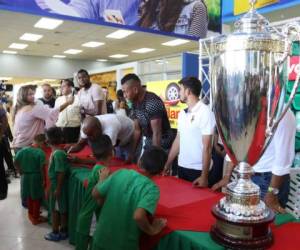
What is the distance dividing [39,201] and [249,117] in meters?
2.42

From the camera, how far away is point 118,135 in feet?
8.11

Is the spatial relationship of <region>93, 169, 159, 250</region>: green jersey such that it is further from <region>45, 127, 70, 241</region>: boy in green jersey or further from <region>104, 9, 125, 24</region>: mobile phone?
<region>104, 9, 125, 24</region>: mobile phone

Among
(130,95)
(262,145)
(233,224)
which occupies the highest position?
(130,95)

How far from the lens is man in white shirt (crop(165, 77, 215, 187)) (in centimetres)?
180

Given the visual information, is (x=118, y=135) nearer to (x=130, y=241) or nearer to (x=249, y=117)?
(x=130, y=241)

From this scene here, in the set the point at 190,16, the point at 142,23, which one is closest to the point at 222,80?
the point at 142,23

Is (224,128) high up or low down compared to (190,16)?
down

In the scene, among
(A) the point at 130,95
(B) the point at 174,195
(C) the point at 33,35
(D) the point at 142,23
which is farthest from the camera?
(C) the point at 33,35

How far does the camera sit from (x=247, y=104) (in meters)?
0.95

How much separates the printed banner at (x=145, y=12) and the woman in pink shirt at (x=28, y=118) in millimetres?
736

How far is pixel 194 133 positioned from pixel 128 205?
2.62ft

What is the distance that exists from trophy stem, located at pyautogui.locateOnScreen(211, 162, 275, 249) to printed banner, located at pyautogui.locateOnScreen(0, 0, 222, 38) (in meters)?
2.43

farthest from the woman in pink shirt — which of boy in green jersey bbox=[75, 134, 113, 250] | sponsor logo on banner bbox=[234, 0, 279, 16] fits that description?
sponsor logo on banner bbox=[234, 0, 279, 16]

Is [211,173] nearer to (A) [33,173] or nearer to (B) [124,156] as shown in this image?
(B) [124,156]
